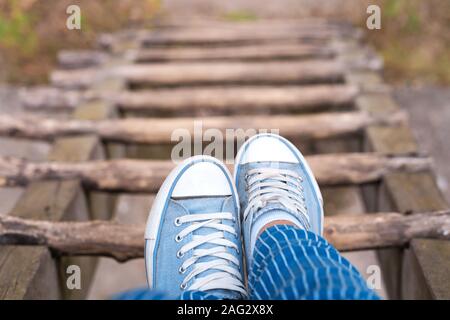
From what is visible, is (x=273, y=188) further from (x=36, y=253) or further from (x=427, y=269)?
(x=36, y=253)

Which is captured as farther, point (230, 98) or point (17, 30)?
point (17, 30)

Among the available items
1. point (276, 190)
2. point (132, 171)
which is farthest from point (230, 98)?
point (276, 190)

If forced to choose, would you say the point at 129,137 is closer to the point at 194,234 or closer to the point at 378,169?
the point at 194,234

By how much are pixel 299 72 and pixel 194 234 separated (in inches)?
72.1

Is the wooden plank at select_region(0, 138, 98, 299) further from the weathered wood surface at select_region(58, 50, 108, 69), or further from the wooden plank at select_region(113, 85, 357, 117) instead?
the weathered wood surface at select_region(58, 50, 108, 69)

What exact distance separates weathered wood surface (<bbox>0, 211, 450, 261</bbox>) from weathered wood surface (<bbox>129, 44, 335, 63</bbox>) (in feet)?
6.37

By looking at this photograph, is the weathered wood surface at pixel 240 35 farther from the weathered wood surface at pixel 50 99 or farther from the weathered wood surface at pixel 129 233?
the weathered wood surface at pixel 129 233

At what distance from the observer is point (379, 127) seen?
263 centimetres

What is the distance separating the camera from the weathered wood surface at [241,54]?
3.63 metres

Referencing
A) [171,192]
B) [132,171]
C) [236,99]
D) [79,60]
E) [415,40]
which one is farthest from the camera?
[415,40]

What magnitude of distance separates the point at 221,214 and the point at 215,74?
5.42ft

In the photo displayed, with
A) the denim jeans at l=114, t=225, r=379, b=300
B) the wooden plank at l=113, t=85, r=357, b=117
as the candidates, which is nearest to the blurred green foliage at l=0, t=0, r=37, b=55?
the wooden plank at l=113, t=85, r=357, b=117

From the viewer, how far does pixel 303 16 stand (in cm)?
466

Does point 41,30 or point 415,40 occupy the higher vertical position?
point 41,30
